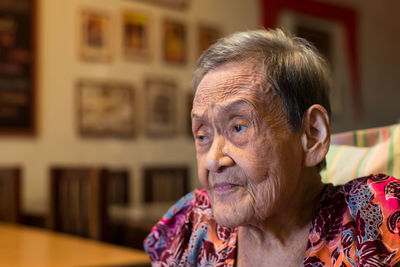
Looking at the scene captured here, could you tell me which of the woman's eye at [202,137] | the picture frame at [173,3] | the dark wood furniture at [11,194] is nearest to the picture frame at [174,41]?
the picture frame at [173,3]

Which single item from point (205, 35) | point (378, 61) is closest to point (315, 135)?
point (205, 35)

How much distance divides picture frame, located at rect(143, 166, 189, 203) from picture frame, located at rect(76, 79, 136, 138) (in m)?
0.39

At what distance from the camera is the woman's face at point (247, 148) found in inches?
39.5

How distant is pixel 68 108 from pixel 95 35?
1.96 feet

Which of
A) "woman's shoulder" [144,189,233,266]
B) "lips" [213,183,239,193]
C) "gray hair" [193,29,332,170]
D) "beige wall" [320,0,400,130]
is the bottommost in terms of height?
"woman's shoulder" [144,189,233,266]

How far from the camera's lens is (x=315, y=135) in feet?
3.45

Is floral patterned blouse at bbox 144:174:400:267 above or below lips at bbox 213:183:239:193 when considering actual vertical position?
below

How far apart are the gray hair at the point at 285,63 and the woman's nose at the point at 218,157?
0.44 ft

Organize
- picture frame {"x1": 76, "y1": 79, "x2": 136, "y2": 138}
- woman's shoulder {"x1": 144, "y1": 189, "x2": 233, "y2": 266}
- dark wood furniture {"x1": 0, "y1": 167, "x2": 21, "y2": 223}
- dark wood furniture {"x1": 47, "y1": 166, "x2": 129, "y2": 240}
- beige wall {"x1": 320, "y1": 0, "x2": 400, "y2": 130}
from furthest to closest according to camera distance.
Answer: beige wall {"x1": 320, "y1": 0, "x2": 400, "y2": 130}
picture frame {"x1": 76, "y1": 79, "x2": 136, "y2": 138}
dark wood furniture {"x1": 0, "y1": 167, "x2": 21, "y2": 223}
dark wood furniture {"x1": 47, "y1": 166, "x2": 129, "y2": 240}
woman's shoulder {"x1": 144, "y1": 189, "x2": 233, "y2": 266}

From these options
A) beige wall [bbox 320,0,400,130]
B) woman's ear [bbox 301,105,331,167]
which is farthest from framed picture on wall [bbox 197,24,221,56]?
woman's ear [bbox 301,105,331,167]

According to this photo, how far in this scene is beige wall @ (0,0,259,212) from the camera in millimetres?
3857

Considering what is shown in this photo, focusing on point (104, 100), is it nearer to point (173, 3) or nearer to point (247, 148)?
point (173, 3)

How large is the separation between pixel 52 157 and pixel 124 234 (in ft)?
4.32

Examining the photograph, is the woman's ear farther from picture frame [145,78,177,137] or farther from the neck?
picture frame [145,78,177,137]
